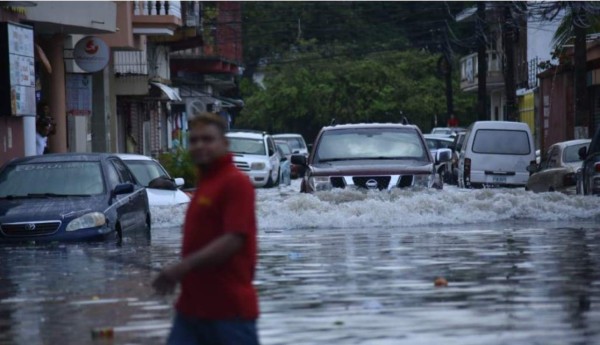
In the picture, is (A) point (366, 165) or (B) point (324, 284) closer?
(B) point (324, 284)

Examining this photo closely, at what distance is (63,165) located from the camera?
1998 cm

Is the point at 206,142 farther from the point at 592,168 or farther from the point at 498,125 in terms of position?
the point at 498,125

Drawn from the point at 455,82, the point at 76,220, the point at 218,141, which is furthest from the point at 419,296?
the point at 455,82

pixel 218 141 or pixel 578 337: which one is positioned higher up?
pixel 218 141

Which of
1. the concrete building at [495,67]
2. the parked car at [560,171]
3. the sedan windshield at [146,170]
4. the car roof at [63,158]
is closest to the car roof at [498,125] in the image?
the parked car at [560,171]

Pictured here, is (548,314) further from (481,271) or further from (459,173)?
(459,173)

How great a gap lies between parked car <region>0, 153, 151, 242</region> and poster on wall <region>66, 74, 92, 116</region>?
16.1 m

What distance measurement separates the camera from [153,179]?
26.2 meters

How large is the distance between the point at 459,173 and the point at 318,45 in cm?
6542

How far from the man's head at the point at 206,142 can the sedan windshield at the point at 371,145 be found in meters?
18.0

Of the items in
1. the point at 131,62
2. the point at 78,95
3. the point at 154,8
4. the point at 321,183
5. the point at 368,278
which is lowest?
the point at 368,278

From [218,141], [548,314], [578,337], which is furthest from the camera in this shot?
[548,314]

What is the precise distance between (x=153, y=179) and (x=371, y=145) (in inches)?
151

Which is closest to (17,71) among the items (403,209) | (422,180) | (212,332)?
(422,180)
